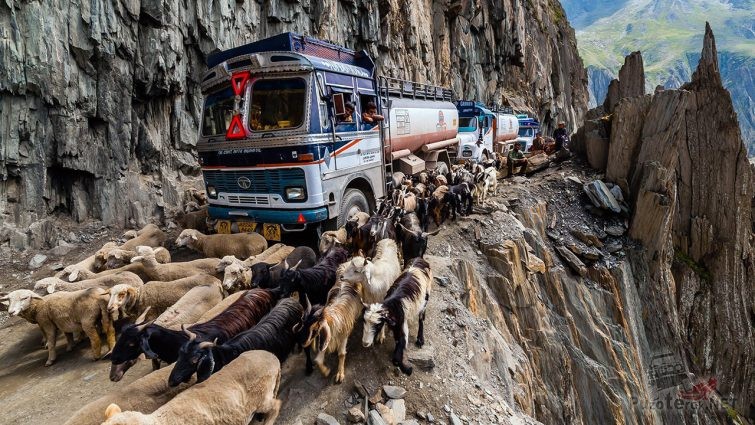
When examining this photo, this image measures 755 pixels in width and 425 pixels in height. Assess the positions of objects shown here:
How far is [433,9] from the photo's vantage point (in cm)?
3997

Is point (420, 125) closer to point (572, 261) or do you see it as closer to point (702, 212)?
Result: point (572, 261)

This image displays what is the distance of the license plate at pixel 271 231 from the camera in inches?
323

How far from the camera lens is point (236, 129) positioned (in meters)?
8.00

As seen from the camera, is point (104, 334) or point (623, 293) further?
point (623, 293)

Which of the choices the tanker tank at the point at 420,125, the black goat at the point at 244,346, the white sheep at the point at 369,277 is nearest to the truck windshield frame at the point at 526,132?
the tanker tank at the point at 420,125

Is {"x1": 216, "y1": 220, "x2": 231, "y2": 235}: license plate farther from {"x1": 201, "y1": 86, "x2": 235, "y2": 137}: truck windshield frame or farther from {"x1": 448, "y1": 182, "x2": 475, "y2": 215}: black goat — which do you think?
{"x1": 448, "y1": 182, "x2": 475, "y2": 215}: black goat

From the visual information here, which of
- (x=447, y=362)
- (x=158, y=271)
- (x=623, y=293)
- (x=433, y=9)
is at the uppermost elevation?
(x=433, y=9)

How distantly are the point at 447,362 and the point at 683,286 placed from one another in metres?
15.9

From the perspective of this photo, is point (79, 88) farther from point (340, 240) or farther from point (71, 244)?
point (340, 240)

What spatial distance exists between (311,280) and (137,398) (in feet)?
9.07

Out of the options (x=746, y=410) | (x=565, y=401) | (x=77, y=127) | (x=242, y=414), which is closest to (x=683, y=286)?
(x=746, y=410)

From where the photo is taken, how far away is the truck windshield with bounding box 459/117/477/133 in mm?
24469

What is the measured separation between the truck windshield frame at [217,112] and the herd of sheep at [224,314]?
8.49ft

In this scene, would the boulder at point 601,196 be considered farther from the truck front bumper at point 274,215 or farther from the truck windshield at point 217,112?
the truck windshield at point 217,112
